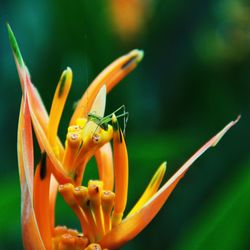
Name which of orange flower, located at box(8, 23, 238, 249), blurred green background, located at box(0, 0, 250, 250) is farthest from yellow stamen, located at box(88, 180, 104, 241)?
blurred green background, located at box(0, 0, 250, 250)

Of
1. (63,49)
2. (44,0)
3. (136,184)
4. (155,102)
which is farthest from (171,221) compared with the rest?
(44,0)

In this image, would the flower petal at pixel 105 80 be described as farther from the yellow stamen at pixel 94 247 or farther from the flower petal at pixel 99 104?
the yellow stamen at pixel 94 247

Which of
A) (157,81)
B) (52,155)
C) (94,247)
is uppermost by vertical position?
(157,81)

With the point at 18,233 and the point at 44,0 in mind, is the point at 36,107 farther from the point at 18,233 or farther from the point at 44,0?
the point at 44,0

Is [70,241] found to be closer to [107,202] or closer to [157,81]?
[107,202]

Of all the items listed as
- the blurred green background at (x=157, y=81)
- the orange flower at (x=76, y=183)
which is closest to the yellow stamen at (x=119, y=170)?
the orange flower at (x=76, y=183)

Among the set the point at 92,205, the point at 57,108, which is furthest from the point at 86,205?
the point at 57,108

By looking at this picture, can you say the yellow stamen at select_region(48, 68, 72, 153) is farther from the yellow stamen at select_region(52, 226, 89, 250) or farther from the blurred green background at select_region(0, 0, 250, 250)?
the blurred green background at select_region(0, 0, 250, 250)
